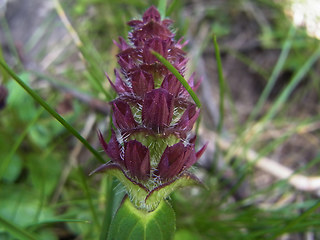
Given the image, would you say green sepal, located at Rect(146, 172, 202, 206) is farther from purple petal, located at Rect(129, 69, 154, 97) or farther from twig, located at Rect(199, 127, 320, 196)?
twig, located at Rect(199, 127, 320, 196)

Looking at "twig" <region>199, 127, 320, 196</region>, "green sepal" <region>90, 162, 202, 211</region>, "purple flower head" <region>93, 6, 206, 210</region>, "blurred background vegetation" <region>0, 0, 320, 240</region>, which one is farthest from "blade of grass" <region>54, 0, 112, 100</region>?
"twig" <region>199, 127, 320, 196</region>

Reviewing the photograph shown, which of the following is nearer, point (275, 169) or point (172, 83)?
point (172, 83)

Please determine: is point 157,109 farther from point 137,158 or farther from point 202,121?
point 202,121

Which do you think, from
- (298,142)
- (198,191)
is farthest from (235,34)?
(198,191)

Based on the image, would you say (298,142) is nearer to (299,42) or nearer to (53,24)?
(299,42)

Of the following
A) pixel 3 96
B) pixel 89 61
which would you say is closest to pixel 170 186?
pixel 89 61

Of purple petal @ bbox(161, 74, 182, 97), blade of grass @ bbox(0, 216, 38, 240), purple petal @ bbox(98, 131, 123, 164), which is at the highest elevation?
purple petal @ bbox(161, 74, 182, 97)
